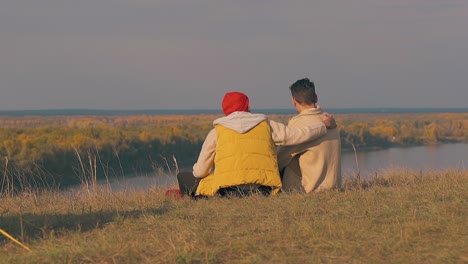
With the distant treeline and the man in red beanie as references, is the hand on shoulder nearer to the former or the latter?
the man in red beanie

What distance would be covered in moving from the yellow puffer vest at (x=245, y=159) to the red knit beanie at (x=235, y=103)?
0.85 ft

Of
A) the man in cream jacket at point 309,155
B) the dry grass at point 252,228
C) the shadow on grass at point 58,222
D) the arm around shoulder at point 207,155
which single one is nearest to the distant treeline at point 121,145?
the man in cream jacket at point 309,155

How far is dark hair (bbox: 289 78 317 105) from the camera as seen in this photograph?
7.16 m

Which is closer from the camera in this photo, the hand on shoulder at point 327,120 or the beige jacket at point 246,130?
the beige jacket at point 246,130

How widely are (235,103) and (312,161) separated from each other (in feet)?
3.27

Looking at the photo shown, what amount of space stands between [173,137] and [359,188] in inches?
1007

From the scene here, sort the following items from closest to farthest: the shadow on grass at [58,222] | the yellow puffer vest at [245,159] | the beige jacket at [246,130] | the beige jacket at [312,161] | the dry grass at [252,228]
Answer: the dry grass at [252,228]
the shadow on grass at [58,222]
the yellow puffer vest at [245,159]
the beige jacket at [246,130]
the beige jacket at [312,161]

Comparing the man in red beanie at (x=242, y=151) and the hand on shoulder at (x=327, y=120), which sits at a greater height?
the hand on shoulder at (x=327, y=120)

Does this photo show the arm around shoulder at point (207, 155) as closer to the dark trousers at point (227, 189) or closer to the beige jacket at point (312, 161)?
the dark trousers at point (227, 189)

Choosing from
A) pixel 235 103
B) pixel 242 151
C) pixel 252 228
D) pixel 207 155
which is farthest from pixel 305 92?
pixel 252 228

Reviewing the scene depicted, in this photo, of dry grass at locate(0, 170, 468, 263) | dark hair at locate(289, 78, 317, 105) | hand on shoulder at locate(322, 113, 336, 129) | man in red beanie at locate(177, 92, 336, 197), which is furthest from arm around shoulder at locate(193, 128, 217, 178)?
hand on shoulder at locate(322, 113, 336, 129)

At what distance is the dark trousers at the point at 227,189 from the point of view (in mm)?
6664

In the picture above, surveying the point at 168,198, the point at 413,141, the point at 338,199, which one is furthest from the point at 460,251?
the point at 413,141

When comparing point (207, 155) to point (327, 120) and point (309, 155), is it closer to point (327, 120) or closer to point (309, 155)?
point (309, 155)
